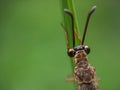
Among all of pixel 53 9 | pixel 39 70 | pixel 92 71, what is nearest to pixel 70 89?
pixel 39 70

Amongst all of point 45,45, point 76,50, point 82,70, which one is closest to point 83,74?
point 82,70

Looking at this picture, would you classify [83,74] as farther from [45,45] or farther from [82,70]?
[45,45]

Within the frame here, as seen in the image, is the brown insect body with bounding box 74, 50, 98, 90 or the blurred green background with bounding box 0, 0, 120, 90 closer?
the brown insect body with bounding box 74, 50, 98, 90

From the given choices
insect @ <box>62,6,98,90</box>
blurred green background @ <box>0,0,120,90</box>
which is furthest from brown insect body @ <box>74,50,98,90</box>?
blurred green background @ <box>0,0,120,90</box>

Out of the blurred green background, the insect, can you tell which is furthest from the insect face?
the blurred green background

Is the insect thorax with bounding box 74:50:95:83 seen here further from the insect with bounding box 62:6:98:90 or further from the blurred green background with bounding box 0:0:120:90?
the blurred green background with bounding box 0:0:120:90

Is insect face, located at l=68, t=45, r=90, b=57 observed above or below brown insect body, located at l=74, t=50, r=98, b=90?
above

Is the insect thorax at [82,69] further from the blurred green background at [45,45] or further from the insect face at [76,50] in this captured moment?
the blurred green background at [45,45]

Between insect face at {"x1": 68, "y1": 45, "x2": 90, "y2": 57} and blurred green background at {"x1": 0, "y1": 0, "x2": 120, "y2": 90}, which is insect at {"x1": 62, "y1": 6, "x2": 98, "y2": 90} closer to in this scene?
insect face at {"x1": 68, "y1": 45, "x2": 90, "y2": 57}

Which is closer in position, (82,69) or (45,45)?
(82,69)
